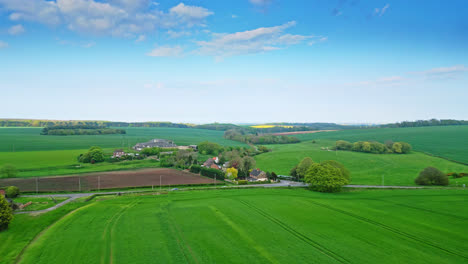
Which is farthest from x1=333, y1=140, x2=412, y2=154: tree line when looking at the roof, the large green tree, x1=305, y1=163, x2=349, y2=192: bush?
the roof

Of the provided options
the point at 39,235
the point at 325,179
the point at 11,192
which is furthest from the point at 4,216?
the point at 325,179

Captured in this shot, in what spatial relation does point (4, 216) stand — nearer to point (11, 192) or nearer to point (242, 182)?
point (11, 192)

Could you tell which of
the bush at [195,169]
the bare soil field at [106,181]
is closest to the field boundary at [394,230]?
the bare soil field at [106,181]

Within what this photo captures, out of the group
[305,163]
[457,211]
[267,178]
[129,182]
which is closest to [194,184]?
[129,182]

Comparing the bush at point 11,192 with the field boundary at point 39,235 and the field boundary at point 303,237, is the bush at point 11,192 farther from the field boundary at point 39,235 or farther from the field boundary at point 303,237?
the field boundary at point 303,237

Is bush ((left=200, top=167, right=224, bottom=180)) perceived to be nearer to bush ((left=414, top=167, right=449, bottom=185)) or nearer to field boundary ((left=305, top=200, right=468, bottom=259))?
Result: field boundary ((left=305, top=200, right=468, bottom=259))

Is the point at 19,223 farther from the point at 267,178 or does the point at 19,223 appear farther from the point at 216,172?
the point at 267,178
